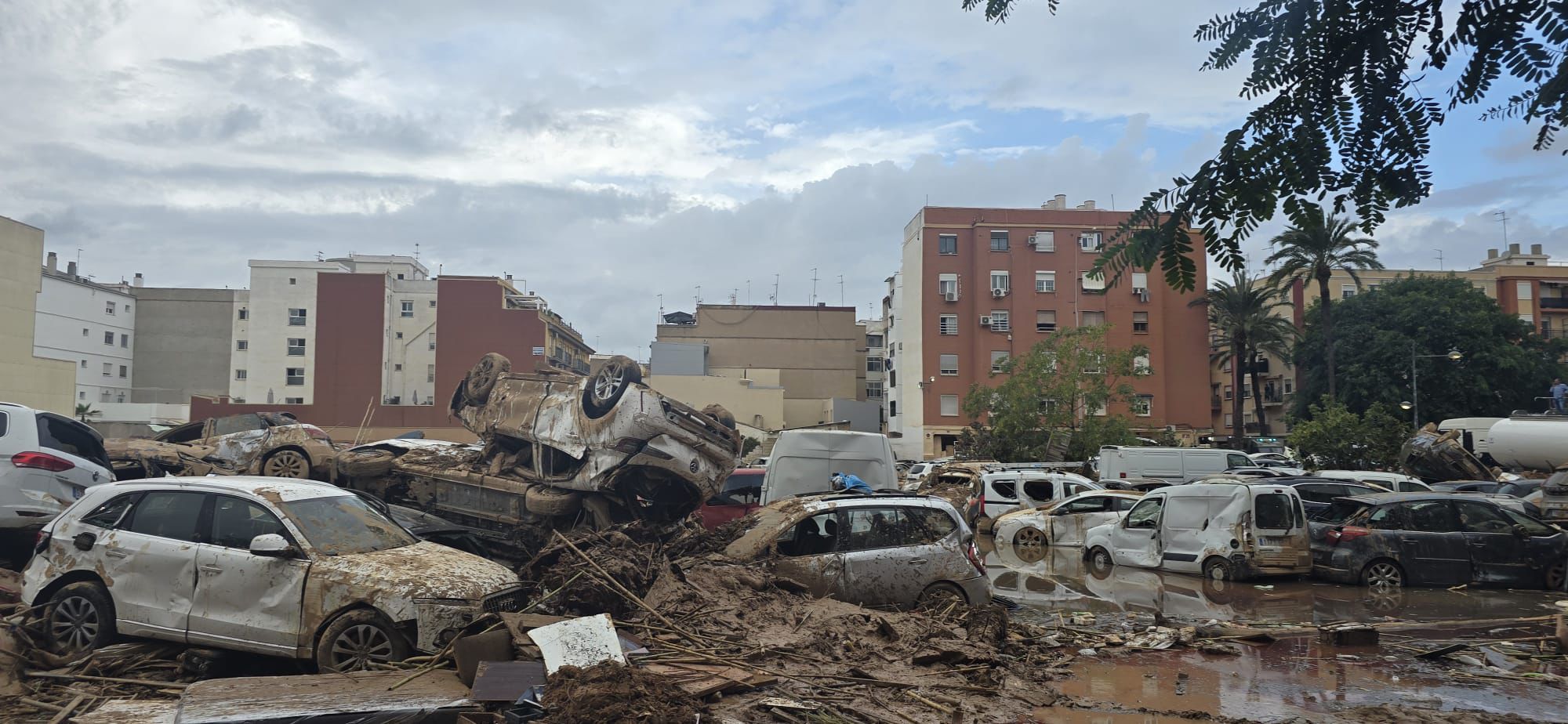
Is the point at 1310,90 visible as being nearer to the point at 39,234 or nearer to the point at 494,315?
the point at 39,234

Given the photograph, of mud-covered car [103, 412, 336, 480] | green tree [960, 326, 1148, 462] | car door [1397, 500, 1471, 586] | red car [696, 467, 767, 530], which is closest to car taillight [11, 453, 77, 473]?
mud-covered car [103, 412, 336, 480]

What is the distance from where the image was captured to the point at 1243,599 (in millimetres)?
13016

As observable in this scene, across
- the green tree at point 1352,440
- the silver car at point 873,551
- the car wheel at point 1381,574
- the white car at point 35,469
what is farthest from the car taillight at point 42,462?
the green tree at point 1352,440

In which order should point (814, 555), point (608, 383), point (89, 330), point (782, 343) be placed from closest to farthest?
point (814, 555), point (608, 383), point (89, 330), point (782, 343)

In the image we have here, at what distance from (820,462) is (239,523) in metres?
9.00

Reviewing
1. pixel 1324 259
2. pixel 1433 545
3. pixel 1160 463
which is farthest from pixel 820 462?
pixel 1324 259

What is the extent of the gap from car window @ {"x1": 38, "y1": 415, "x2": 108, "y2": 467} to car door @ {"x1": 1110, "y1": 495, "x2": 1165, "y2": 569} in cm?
1501

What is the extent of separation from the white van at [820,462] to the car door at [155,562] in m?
8.71

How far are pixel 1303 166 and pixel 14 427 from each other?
12.8 m

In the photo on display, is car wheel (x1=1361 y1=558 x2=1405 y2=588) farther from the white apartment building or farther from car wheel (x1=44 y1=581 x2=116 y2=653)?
the white apartment building

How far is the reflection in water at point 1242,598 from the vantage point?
38.0 feet

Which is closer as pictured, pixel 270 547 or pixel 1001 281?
pixel 270 547

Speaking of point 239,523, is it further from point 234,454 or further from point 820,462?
point 234,454

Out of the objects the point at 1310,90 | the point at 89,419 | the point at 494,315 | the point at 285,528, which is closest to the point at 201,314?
the point at 89,419
